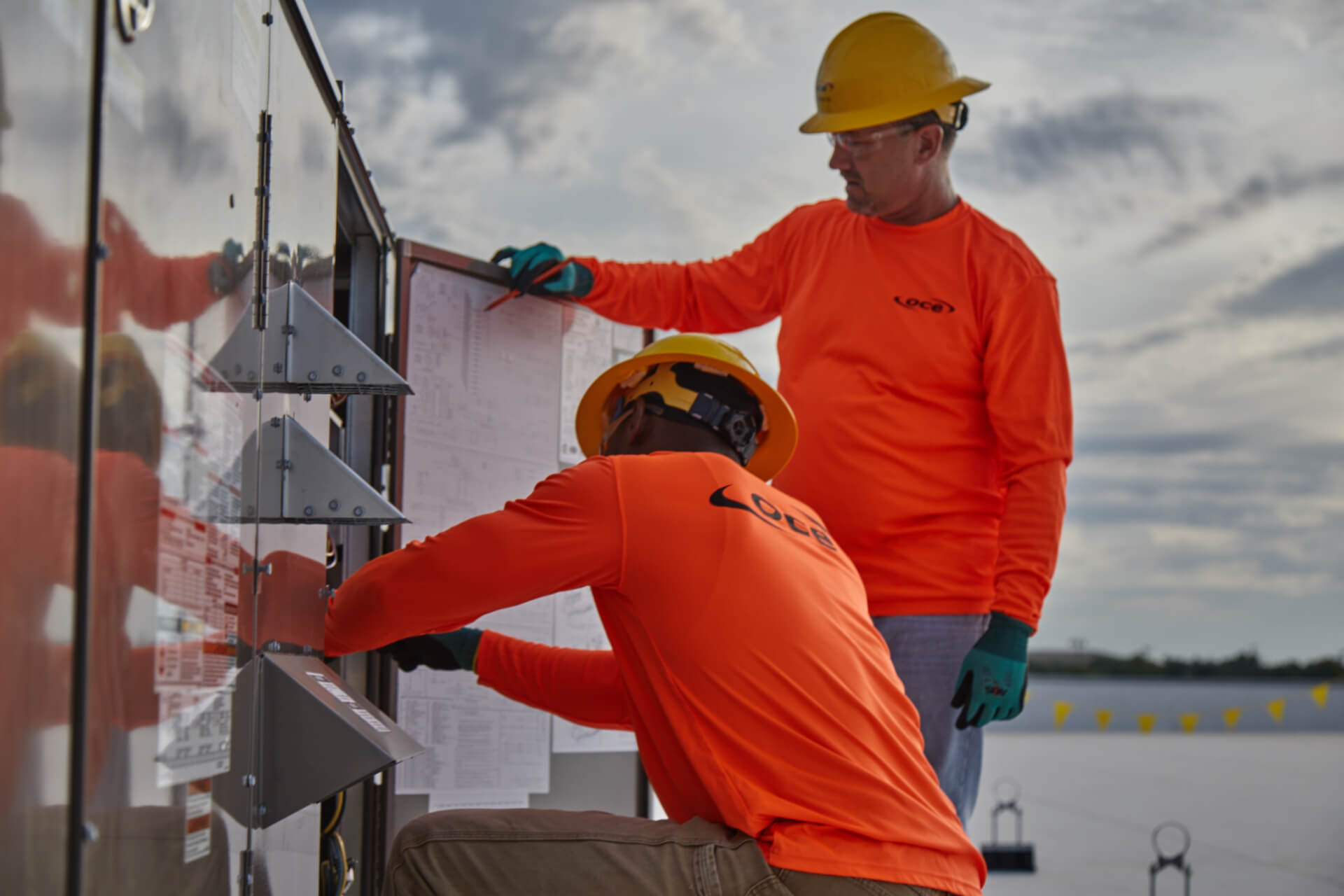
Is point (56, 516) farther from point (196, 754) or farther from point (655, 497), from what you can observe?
point (655, 497)

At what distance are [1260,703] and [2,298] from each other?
16054 millimetres

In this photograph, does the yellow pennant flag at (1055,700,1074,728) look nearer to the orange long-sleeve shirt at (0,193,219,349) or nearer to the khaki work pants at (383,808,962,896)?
the khaki work pants at (383,808,962,896)

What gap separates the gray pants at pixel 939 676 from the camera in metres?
2.76

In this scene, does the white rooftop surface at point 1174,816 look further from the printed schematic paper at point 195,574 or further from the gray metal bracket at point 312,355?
the printed schematic paper at point 195,574

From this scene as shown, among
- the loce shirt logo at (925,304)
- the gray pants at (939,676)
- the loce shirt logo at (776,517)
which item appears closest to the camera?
the loce shirt logo at (776,517)

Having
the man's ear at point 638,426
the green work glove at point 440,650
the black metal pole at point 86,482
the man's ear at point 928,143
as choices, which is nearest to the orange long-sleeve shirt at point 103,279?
the black metal pole at point 86,482

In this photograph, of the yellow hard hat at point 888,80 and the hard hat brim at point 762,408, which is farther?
the yellow hard hat at point 888,80

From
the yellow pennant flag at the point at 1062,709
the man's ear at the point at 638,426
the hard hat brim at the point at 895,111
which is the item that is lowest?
the yellow pennant flag at the point at 1062,709

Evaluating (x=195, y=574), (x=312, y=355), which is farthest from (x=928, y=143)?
(x=195, y=574)

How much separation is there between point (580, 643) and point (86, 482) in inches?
96.5

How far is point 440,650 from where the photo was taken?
244 cm

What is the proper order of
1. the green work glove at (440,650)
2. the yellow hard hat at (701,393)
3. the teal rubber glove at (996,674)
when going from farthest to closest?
the teal rubber glove at (996,674), the green work glove at (440,650), the yellow hard hat at (701,393)

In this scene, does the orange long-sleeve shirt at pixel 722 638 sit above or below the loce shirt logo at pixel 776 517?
below

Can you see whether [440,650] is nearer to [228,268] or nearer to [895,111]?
[228,268]
